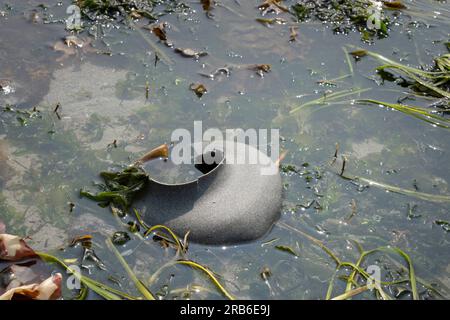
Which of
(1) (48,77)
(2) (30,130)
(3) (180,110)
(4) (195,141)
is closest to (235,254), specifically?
(4) (195,141)

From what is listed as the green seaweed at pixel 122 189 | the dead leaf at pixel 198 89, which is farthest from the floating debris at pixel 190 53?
the green seaweed at pixel 122 189

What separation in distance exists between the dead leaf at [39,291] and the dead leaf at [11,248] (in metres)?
0.19

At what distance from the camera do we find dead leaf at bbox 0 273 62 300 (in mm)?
2418

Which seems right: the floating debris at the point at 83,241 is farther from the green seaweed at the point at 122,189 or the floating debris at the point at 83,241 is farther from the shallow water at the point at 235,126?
the green seaweed at the point at 122,189

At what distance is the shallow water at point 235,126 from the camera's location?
2.78 m

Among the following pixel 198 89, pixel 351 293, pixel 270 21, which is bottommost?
pixel 351 293

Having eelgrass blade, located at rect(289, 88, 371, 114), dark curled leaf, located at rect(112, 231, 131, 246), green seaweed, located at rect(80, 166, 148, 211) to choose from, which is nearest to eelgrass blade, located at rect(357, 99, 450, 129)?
eelgrass blade, located at rect(289, 88, 371, 114)

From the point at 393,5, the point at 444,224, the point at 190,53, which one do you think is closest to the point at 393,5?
the point at 393,5

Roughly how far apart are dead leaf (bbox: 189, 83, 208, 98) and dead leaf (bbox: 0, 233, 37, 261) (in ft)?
4.54

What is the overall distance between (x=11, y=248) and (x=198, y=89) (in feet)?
4.74

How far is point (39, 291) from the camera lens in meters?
2.47

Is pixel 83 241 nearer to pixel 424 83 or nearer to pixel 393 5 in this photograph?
pixel 424 83

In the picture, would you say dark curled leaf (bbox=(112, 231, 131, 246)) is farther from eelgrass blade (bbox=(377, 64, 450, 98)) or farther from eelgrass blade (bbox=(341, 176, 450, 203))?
eelgrass blade (bbox=(377, 64, 450, 98))

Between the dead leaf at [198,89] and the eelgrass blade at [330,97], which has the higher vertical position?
the dead leaf at [198,89]
